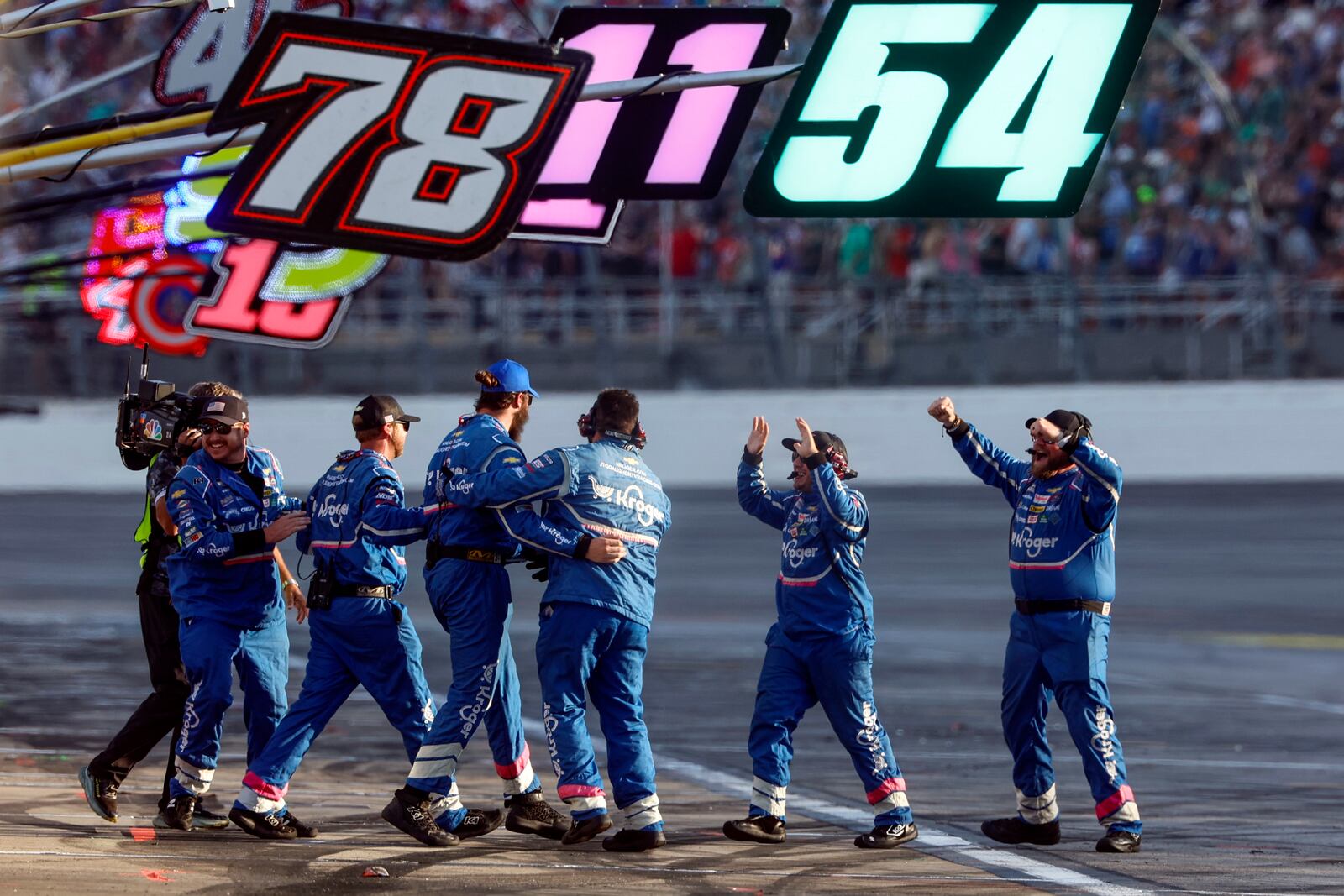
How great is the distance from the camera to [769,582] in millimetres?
18766

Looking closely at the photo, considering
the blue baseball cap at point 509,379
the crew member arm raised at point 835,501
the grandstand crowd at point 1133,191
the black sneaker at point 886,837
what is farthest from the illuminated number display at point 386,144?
the grandstand crowd at point 1133,191

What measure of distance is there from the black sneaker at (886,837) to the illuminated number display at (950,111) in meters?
2.44

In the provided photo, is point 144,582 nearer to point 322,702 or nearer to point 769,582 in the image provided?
point 322,702

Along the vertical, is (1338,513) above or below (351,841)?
above

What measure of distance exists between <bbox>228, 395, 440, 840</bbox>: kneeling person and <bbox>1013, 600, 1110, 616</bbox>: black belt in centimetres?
246

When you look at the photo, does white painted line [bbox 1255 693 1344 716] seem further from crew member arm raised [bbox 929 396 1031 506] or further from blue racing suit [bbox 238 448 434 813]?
blue racing suit [bbox 238 448 434 813]

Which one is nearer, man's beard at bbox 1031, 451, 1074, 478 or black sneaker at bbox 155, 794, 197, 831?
black sneaker at bbox 155, 794, 197, 831

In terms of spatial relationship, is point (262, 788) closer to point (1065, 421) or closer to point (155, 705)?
point (155, 705)

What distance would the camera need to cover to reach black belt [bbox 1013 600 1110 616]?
7.89 meters

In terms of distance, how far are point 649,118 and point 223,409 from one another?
2.11m

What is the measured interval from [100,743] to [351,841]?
10.0ft

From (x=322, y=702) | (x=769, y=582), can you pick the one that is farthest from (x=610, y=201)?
(x=769, y=582)

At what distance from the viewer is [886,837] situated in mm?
Answer: 7832

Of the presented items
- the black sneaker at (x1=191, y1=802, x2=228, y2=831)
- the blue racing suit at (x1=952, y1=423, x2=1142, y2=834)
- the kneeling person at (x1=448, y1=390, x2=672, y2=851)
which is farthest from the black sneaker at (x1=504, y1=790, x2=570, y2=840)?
the blue racing suit at (x1=952, y1=423, x2=1142, y2=834)
